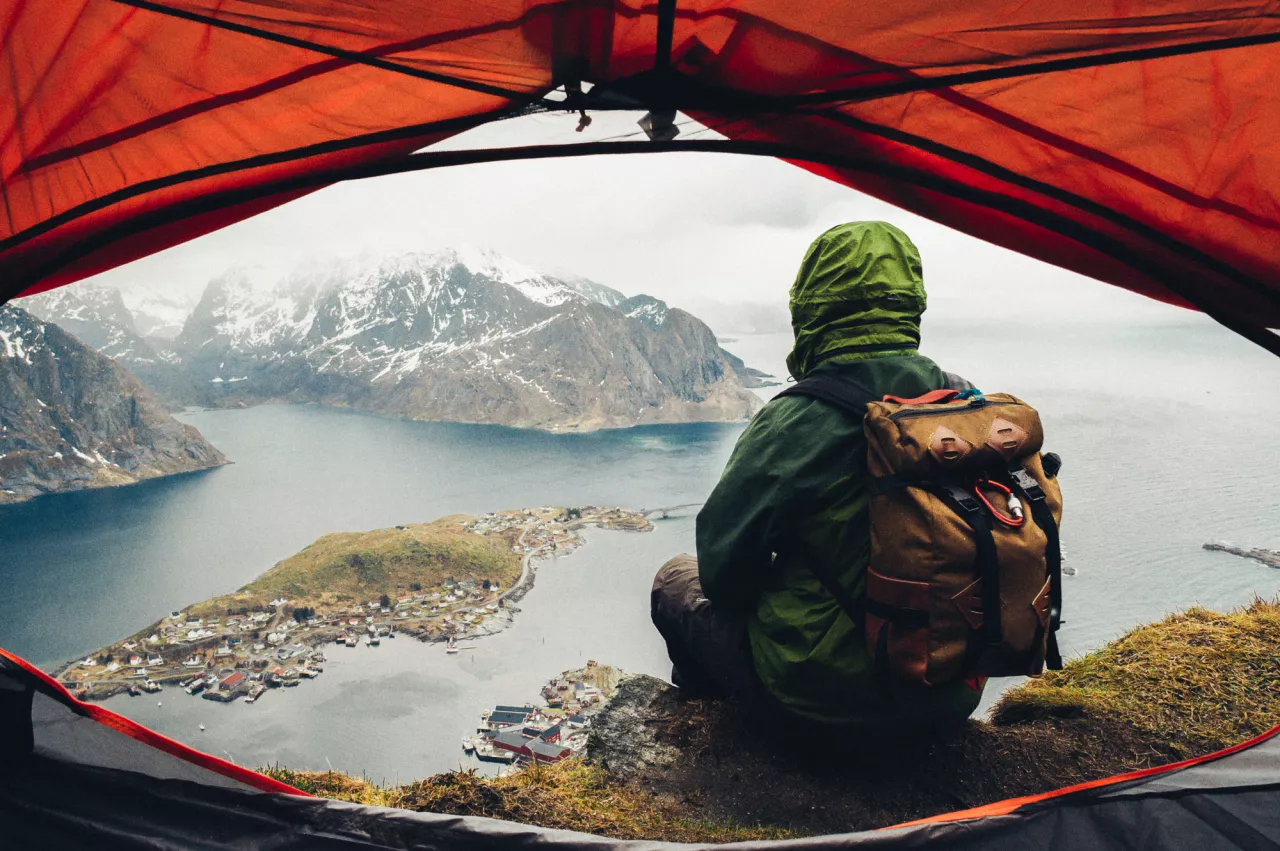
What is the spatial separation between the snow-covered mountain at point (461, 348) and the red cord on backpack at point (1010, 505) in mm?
88716

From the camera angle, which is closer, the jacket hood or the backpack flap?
the backpack flap

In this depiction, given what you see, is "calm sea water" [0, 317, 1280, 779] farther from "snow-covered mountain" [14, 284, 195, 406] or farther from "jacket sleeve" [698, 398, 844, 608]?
"snow-covered mountain" [14, 284, 195, 406]

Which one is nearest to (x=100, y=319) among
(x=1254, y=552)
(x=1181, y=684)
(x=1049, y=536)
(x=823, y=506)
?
(x=823, y=506)

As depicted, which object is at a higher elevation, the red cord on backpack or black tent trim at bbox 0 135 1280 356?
black tent trim at bbox 0 135 1280 356

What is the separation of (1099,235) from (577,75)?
1890mm

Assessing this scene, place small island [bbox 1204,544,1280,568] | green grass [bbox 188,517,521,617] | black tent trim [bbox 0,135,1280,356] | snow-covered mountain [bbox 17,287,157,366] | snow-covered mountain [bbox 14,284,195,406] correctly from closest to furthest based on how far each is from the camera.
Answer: black tent trim [bbox 0,135,1280,356] → small island [bbox 1204,544,1280,568] → green grass [bbox 188,517,521,617] → snow-covered mountain [bbox 14,284,195,406] → snow-covered mountain [bbox 17,287,157,366]

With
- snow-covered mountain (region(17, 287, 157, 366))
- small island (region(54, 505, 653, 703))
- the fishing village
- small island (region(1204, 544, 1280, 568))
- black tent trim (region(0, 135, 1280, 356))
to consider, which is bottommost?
small island (region(54, 505, 653, 703))

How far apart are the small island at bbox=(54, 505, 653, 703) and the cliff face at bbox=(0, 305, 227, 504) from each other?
38.7m

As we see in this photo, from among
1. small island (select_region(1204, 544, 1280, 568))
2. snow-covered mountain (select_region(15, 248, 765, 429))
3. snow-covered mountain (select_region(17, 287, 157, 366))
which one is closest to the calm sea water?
small island (select_region(1204, 544, 1280, 568))

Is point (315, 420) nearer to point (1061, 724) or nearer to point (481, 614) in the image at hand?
point (481, 614)

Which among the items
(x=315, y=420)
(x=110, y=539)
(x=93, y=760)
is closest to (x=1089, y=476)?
(x=93, y=760)

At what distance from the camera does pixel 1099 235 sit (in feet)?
7.11

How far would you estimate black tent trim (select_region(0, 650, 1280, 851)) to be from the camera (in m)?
1.39

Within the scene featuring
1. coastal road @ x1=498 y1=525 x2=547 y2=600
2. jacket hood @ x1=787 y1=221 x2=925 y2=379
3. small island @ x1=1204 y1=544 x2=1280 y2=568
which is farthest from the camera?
coastal road @ x1=498 y1=525 x2=547 y2=600
